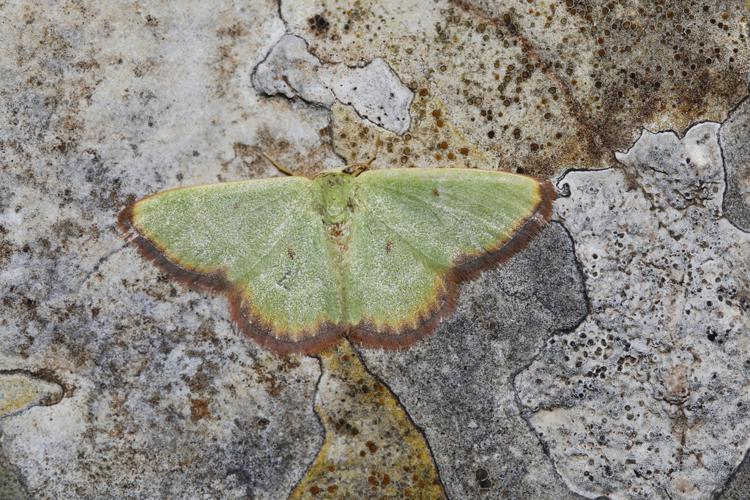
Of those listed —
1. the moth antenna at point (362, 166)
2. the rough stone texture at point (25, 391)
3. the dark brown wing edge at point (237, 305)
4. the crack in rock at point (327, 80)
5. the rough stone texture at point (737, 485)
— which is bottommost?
the rough stone texture at point (25, 391)

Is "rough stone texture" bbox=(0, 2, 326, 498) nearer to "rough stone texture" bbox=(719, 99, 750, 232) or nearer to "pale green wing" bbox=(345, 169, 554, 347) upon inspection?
"pale green wing" bbox=(345, 169, 554, 347)

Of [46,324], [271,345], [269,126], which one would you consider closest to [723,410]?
[271,345]

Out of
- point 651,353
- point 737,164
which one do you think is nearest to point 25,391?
point 651,353

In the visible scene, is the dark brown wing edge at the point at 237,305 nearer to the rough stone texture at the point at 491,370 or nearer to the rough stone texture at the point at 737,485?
the rough stone texture at the point at 491,370

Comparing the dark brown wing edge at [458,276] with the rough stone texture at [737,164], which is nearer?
the dark brown wing edge at [458,276]

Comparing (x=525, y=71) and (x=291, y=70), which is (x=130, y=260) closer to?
(x=291, y=70)

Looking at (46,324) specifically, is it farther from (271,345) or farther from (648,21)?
(648,21)

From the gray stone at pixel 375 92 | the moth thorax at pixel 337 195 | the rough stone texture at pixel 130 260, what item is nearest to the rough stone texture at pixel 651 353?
the gray stone at pixel 375 92
